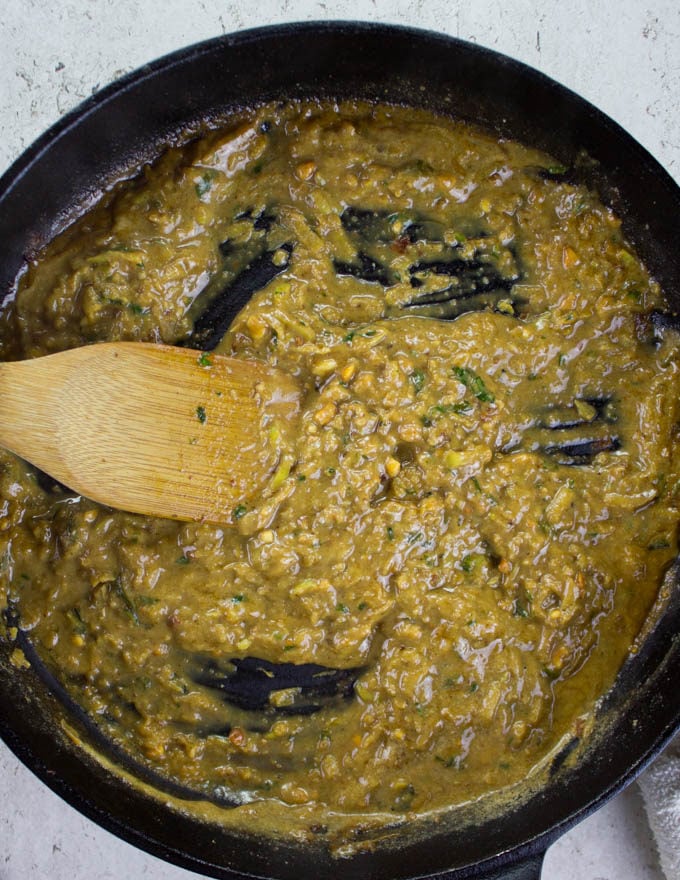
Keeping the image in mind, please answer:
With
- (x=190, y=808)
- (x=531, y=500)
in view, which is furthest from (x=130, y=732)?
(x=531, y=500)

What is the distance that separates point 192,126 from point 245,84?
22 centimetres

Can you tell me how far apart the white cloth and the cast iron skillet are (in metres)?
0.32

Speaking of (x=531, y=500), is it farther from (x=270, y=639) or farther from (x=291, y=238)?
(x=291, y=238)

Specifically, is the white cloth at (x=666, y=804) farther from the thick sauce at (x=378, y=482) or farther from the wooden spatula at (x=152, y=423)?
the wooden spatula at (x=152, y=423)

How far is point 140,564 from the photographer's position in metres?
2.69

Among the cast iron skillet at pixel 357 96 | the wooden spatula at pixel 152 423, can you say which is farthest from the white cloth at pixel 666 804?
the wooden spatula at pixel 152 423

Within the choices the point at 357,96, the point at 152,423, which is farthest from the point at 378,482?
the point at 357,96

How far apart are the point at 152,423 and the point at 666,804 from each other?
2181mm

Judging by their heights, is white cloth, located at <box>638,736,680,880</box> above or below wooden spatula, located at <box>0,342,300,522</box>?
below

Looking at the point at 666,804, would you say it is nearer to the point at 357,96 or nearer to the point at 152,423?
the point at 152,423

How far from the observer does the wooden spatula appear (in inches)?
91.1

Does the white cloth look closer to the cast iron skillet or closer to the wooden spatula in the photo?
the cast iron skillet

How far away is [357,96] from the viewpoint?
2.75m

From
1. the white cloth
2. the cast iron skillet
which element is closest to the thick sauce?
the cast iron skillet
